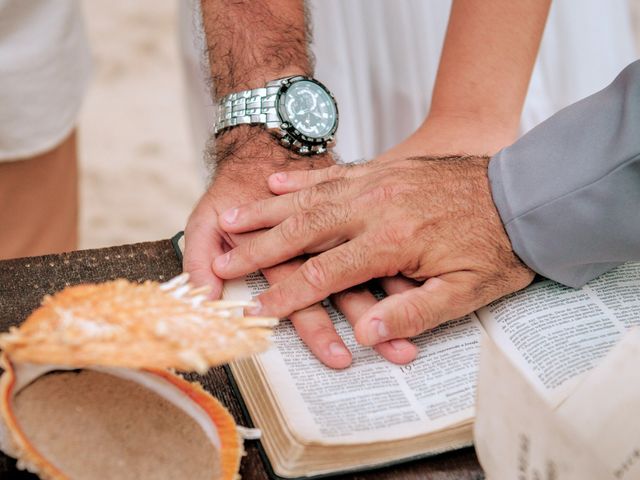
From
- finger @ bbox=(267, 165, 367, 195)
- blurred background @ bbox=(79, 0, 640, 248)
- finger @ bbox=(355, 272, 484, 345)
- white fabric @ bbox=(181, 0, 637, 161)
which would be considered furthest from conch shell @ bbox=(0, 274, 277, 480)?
blurred background @ bbox=(79, 0, 640, 248)

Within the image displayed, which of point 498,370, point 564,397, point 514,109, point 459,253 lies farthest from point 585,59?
point 498,370

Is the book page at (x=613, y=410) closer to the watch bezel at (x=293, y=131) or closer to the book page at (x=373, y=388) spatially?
the book page at (x=373, y=388)

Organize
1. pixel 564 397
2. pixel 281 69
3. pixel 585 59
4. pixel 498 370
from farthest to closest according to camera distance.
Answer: pixel 585 59
pixel 281 69
pixel 564 397
pixel 498 370

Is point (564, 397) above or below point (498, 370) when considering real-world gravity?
below

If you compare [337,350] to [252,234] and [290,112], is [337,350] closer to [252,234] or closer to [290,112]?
[252,234]

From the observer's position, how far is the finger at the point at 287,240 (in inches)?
30.0

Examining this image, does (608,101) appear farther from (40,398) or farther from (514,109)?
(40,398)

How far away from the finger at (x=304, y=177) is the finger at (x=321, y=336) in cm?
17

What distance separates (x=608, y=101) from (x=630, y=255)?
0.15 metres

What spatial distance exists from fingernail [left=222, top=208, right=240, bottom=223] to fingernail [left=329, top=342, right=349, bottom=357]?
0.21 metres

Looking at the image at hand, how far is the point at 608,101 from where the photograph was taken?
2.41ft

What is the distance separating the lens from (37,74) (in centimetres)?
104

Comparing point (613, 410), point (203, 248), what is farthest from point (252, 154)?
point (613, 410)

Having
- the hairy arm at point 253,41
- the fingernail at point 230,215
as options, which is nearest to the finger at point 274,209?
the fingernail at point 230,215
